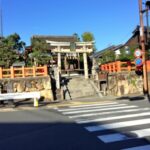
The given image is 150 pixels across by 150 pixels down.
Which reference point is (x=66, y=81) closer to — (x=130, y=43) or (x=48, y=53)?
(x=48, y=53)

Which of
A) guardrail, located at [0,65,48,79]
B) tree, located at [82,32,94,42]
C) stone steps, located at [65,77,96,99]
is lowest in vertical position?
stone steps, located at [65,77,96,99]

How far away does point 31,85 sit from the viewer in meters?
26.3

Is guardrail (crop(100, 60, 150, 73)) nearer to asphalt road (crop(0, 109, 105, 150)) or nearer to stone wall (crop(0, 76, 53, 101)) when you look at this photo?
stone wall (crop(0, 76, 53, 101))

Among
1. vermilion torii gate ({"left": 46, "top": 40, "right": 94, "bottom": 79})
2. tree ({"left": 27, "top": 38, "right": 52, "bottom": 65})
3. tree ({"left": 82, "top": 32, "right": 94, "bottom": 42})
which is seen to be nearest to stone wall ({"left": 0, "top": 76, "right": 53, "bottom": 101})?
tree ({"left": 27, "top": 38, "right": 52, "bottom": 65})

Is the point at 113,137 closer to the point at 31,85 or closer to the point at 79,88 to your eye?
the point at 31,85

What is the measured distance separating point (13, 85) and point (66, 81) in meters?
6.15

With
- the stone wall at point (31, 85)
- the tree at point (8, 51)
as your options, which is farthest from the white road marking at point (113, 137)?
the tree at point (8, 51)

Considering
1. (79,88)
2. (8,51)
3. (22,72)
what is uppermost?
(8,51)

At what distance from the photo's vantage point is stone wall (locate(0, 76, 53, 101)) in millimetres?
25766

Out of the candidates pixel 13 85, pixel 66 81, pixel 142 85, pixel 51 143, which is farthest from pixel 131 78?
pixel 51 143

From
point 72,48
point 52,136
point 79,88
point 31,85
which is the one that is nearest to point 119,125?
point 52,136

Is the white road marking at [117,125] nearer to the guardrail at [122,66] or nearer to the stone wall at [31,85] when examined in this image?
the stone wall at [31,85]

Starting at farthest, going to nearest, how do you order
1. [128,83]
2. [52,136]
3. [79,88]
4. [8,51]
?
[8,51], [79,88], [128,83], [52,136]

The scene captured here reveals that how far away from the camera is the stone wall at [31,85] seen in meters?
25.8
